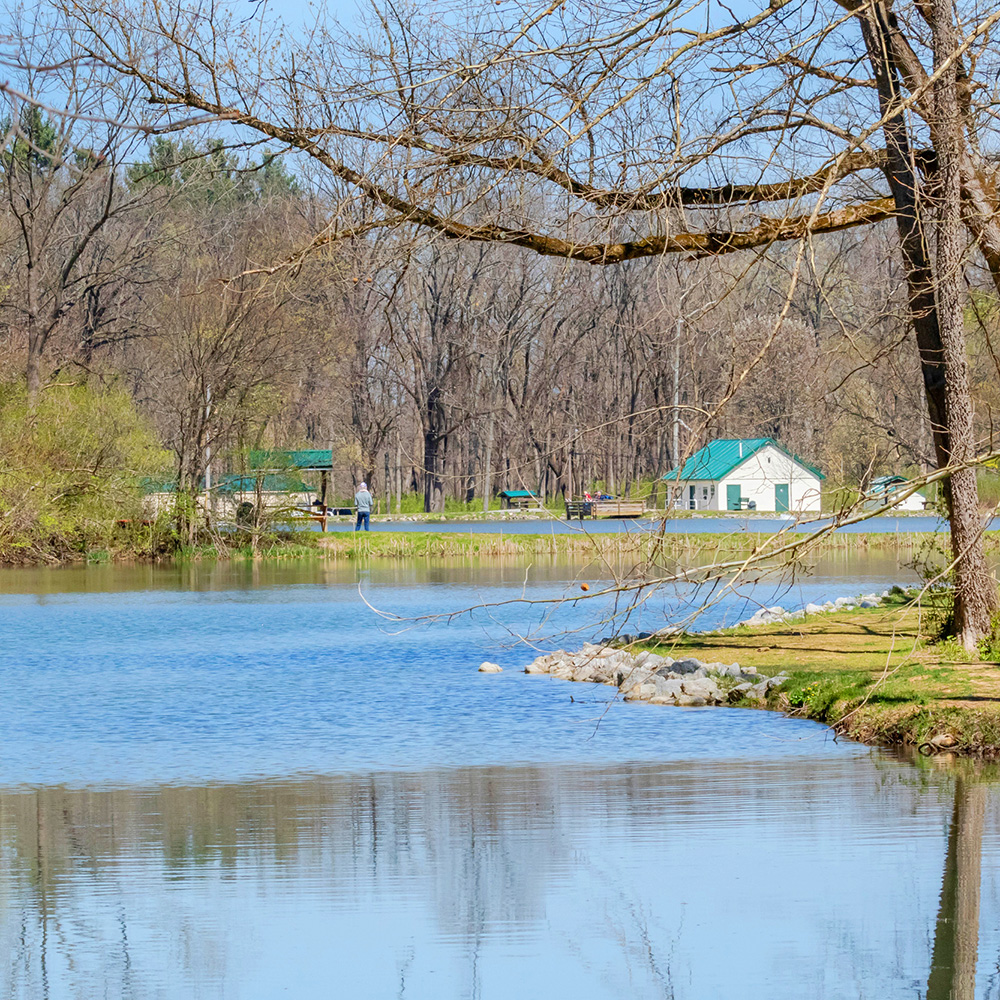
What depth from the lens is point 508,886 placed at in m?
8.12

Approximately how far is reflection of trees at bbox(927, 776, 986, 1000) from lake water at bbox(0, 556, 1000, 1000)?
21 mm

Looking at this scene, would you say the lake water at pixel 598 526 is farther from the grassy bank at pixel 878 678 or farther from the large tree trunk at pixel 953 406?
the large tree trunk at pixel 953 406

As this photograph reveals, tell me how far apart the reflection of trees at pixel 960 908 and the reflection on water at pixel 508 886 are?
18 millimetres

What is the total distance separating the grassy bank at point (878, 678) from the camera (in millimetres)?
12055

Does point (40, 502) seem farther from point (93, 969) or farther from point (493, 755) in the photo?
point (93, 969)

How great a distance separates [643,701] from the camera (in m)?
15.8

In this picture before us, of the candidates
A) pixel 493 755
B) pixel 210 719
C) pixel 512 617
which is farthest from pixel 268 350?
pixel 493 755

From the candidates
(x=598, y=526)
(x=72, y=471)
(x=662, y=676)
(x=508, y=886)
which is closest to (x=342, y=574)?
(x=72, y=471)

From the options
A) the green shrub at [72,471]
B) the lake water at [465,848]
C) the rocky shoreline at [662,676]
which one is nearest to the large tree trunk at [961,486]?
the rocky shoreline at [662,676]

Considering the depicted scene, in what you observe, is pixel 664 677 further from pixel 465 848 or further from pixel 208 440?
pixel 208 440

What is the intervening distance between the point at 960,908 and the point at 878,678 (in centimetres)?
659

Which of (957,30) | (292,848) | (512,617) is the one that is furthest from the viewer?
(512,617)

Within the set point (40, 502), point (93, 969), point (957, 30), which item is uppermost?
point (957, 30)

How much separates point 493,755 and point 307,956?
591 cm
